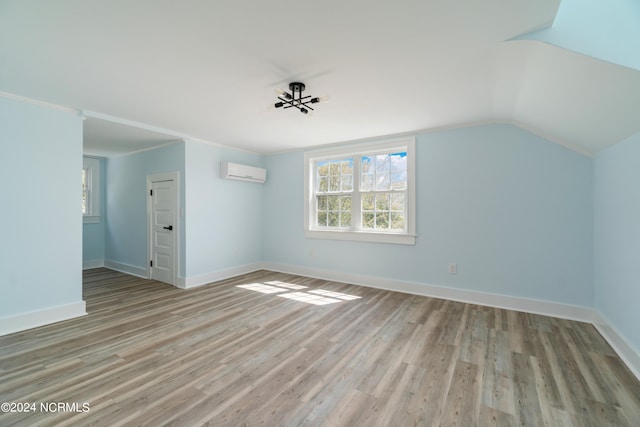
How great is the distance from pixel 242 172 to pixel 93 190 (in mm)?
3426

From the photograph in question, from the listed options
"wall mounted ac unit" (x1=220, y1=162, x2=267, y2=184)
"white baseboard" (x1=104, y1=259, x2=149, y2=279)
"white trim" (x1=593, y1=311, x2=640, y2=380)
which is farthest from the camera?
"white baseboard" (x1=104, y1=259, x2=149, y2=279)

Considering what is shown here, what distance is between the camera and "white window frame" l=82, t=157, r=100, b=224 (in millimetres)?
5723

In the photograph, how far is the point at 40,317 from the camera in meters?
2.98

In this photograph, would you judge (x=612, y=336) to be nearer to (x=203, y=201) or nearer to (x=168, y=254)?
(x=203, y=201)

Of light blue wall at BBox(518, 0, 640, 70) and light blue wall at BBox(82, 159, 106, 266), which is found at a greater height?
light blue wall at BBox(518, 0, 640, 70)

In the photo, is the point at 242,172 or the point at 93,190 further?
the point at 93,190

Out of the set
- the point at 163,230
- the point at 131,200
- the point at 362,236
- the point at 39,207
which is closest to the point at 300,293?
the point at 362,236

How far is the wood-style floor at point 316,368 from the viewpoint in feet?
5.58

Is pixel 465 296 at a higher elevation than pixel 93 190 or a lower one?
lower

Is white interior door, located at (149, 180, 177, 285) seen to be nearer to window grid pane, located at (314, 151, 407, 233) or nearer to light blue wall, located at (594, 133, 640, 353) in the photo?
window grid pane, located at (314, 151, 407, 233)

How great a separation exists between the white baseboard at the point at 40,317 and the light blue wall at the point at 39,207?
2.0 inches

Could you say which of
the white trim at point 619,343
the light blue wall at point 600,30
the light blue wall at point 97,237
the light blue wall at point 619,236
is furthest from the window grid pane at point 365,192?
the light blue wall at point 97,237

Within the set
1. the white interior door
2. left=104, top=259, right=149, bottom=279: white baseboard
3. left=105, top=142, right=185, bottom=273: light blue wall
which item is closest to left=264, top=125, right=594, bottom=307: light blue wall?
the white interior door

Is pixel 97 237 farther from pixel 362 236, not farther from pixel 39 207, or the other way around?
pixel 362 236
